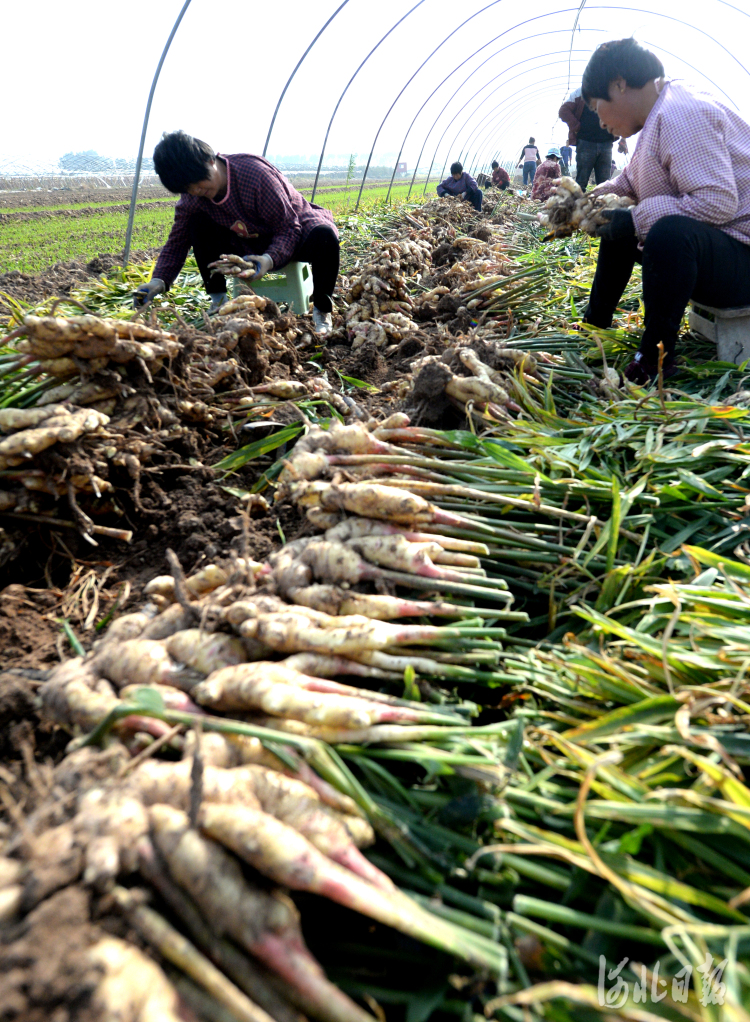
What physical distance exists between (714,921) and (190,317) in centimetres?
412

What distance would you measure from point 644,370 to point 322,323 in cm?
247

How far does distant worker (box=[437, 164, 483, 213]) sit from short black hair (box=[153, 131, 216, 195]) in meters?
9.03

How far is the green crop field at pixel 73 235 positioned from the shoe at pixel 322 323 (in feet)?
15.4

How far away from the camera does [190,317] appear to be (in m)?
4.01

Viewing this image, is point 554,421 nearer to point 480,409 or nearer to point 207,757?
point 480,409

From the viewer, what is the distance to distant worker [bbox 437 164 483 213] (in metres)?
11.2

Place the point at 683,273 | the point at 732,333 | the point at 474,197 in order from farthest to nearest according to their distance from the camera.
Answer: the point at 474,197 → the point at 732,333 → the point at 683,273

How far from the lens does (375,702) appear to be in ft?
3.97

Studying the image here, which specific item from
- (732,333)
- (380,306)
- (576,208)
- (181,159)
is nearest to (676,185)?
(732,333)

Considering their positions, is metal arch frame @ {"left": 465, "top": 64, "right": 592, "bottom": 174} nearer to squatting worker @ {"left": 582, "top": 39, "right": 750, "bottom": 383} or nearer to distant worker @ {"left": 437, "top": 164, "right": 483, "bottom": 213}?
distant worker @ {"left": 437, "top": 164, "right": 483, "bottom": 213}

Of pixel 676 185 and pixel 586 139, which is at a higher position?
pixel 586 139

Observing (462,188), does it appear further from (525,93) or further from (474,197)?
(525,93)

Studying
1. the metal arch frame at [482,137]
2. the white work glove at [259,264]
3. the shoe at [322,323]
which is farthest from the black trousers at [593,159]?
the metal arch frame at [482,137]

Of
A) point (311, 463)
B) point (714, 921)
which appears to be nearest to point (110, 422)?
point (311, 463)
